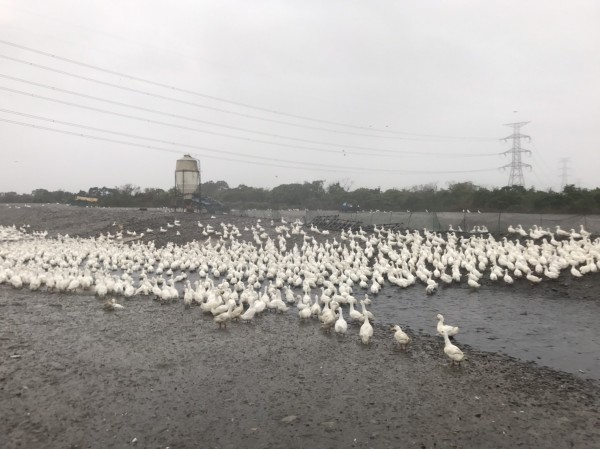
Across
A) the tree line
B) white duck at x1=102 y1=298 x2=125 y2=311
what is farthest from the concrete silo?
white duck at x1=102 y1=298 x2=125 y2=311

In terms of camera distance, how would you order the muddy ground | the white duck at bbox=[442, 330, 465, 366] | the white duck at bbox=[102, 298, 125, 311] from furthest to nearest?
the white duck at bbox=[102, 298, 125, 311] → the white duck at bbox=[442, 330, 465, 366] → the muddy ground

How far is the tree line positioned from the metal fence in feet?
28.1

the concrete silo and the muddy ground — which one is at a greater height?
the concrete silo

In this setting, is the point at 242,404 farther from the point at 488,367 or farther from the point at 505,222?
the point at 505,222

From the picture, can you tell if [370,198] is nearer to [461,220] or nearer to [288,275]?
[461,220]

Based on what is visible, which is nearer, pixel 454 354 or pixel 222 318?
pixel 454 354

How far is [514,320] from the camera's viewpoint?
13.1 m

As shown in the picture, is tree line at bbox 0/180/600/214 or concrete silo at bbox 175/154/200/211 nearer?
tree line at bbox 0/180/600/214

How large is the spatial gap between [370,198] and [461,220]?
96.3 ft

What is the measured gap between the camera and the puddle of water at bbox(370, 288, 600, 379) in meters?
10.3

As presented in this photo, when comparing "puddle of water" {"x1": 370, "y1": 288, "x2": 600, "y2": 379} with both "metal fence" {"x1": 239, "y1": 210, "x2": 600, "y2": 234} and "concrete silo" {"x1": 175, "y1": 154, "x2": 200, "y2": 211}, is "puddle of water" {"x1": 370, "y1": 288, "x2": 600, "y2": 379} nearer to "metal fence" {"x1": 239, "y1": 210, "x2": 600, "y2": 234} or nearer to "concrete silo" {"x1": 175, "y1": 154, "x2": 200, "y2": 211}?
"metal fence" {"x1": 239, "y1": 210, "x2": 600, "y2": 234}

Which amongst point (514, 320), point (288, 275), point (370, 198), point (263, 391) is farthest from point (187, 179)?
point (263, 391)

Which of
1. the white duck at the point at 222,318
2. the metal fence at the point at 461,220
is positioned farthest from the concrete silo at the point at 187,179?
the white duck at the point at 222,318

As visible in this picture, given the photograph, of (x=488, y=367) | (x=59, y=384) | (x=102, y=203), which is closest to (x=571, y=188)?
(x=488, y=367)
